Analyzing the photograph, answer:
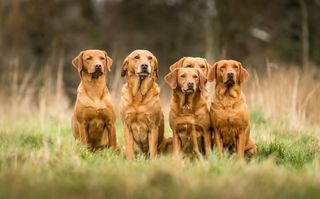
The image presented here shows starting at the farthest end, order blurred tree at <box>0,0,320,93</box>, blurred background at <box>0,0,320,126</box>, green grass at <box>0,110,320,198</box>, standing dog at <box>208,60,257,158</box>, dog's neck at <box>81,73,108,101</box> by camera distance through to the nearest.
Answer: blurred tree at <box>0,0,320,93</box>
blurred background at <box>0,0,320,126</box>
dog's neck at <box>81,73,108,101</box>
standing dog at <box>208,60,257,158</box>
green grass at <box>0,110,320,198</box>

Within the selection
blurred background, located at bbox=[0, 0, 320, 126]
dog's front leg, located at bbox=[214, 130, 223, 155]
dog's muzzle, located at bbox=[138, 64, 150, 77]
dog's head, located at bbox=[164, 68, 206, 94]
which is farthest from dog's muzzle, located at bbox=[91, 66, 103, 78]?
blurred background, located at bbox=[0, 0, 320, 126]

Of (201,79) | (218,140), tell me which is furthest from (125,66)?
(218,140)

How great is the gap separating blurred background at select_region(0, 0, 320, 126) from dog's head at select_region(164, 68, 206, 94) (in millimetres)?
12019

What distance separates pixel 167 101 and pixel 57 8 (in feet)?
53.0

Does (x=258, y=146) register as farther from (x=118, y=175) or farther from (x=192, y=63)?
(x=118, y=175)

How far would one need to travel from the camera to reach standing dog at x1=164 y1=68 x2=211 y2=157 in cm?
894

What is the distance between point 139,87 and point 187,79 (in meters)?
0.67

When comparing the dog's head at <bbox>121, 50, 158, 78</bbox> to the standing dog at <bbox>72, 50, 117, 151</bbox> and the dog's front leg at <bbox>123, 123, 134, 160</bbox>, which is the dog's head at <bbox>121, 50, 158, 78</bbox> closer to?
the standing dog at <bbox>72, 50, 117, 151</bbox>

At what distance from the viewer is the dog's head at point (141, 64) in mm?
9031

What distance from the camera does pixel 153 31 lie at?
104 feet

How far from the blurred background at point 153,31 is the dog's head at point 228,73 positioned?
1215 centimetres

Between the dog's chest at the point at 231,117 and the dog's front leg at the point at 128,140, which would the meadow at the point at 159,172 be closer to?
the dog's front leg at the point at 128,140

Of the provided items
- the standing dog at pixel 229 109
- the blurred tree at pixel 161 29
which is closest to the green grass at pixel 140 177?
the standing dog at pixel 229 109

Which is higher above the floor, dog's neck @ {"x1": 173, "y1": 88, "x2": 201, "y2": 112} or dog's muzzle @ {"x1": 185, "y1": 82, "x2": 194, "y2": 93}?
dog's muzzle @ {"x1": 185, "y1": 82, "x2": 194, "y2": 93}
